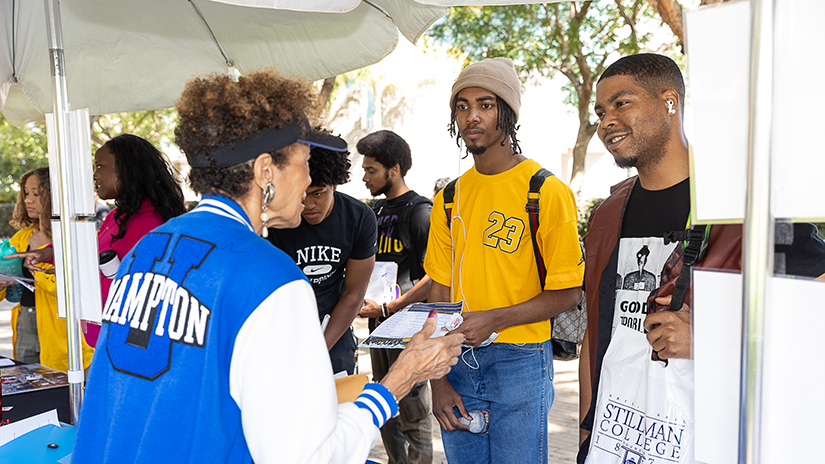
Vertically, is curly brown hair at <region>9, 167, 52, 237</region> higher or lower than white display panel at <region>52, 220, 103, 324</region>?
higher

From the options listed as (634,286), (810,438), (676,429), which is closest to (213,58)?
(634,286)

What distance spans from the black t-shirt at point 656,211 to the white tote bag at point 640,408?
0.34m

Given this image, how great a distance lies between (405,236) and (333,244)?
0.91 meters

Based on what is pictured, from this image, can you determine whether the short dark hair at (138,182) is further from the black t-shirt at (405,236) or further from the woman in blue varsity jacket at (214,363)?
the woman in blue varsity jacket at (214,363)

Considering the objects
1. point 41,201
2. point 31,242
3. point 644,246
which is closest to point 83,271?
point 644,246

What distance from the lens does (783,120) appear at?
2.70 ft

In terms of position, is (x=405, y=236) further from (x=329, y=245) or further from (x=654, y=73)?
(x=654, y=73)

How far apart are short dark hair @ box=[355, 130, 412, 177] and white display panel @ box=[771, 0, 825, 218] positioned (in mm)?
3342

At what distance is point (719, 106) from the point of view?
0.89m

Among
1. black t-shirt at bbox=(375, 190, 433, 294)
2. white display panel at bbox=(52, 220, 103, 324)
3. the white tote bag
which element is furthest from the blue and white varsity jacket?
black t-shirt at bbox=(375, 190, 433, 294)

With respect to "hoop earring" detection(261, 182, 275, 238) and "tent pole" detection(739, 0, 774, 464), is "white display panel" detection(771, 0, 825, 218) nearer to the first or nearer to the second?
"tent pole" detection(739, 0, 774, 464)

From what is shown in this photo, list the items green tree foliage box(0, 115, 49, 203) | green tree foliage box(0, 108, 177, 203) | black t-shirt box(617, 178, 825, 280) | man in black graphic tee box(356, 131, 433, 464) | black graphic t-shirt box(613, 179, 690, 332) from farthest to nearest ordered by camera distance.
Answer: green tree foliage box(0, 115, 49, 203)
green tree foliage box(0, 108, 177, 203)
man in black graphic tee box(356, 131, 433, 464)
black graphic t-shirt box(613, 179, 690, 332)
black t-shirt box(617, 178, 825, 280)

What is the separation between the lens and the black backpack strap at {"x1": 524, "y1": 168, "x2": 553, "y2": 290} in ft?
7.55

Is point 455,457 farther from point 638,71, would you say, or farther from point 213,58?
point 213,58
